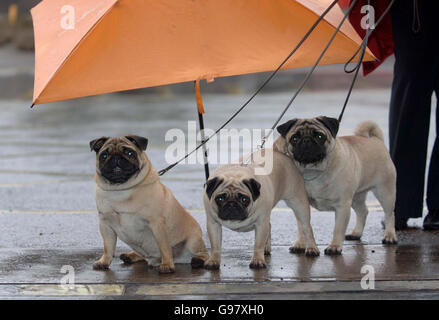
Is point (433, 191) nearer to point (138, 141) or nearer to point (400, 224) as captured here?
point (400, 224)

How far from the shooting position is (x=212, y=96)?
20.9m

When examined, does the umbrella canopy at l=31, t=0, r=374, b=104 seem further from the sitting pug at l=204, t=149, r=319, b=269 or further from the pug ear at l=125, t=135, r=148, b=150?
the sitting pug at l=204, t=149, r=319, b=269

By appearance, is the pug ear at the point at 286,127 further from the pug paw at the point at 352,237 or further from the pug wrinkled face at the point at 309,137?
the pug paw at the point at 352,237

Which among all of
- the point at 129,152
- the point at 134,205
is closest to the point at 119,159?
Answer: the point at 129,152

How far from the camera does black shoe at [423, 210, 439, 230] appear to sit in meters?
7.11

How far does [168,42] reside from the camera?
614cm

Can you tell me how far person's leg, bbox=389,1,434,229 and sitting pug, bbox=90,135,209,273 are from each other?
7.26 feet

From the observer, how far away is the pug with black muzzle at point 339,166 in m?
6.09

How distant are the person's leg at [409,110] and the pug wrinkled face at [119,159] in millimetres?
2573

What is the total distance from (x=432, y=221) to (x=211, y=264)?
2358 mm

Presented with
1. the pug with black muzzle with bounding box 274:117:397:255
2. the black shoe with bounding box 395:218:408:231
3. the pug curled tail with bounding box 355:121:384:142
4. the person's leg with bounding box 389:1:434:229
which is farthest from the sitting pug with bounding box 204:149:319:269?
the person's leg with bounding box 389:1:434:229

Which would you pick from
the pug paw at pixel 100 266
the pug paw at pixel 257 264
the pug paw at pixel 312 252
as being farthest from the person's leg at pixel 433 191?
the pug paw at pixel 100 266
